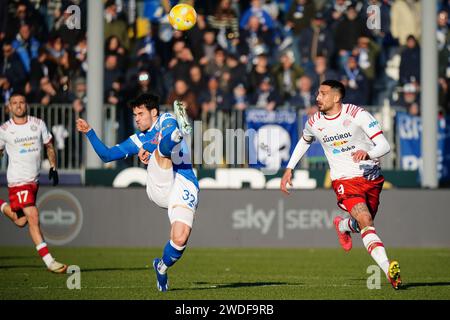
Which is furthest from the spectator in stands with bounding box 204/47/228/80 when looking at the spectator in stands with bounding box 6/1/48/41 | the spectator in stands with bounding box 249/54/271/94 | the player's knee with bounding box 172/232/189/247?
the player's knee with bounding box 172/232/189/247

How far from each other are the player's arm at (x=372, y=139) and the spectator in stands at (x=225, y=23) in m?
10.2

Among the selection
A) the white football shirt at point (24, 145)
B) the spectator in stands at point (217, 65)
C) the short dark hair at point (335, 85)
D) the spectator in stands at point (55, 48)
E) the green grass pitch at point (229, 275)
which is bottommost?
the green grass pitch at point (229, 275)

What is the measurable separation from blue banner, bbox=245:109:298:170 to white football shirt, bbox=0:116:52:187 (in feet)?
20.2

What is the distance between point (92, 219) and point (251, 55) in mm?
4885

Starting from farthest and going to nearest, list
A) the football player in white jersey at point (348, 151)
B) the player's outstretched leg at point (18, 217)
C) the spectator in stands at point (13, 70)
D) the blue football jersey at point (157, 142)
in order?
1. the spectator in stands at point (13, 70)
2. the player's outstretched leg at point (18, 217)
3. the football player in white jersey at point (348, 151)
4. the blue football jersey at point (157, 142)

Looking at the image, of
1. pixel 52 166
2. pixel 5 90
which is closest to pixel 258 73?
pixel 5 90

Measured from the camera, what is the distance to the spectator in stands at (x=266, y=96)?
2223 cm

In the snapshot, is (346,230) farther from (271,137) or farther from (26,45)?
(26,45)

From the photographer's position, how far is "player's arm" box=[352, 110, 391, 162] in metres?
12.6

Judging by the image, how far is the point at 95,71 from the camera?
21953 millimetres

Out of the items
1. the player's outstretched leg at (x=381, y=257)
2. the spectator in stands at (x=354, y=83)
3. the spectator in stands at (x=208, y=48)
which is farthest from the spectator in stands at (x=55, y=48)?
the player's outstretched leg at (x=381, y=257)

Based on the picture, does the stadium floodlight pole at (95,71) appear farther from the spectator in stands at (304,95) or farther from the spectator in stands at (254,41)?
the spectator in stands at (304,95)

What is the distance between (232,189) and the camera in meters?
21.7

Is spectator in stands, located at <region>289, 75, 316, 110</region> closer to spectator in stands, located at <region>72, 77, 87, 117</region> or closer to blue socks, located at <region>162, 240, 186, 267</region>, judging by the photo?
spectator in stands, located at <region>72, 77, 87, 117</region>
